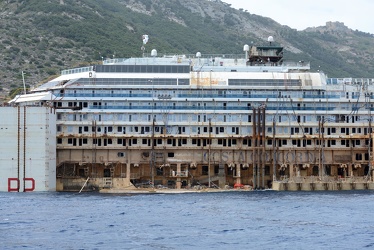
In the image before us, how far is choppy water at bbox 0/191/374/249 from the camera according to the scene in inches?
3123

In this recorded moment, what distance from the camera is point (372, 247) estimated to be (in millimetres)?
77125

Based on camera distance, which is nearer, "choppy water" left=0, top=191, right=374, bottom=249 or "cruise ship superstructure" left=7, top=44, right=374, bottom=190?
"choppy water" left=0, top=191, right=374, bottom=249

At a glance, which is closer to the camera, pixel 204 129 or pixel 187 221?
pixel 187 221

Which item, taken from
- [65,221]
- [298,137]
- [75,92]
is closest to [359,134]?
[298,137]

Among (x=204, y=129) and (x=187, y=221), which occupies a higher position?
(x=204, y=129)

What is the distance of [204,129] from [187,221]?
41.6 metres

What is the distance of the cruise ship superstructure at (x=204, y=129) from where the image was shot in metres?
132

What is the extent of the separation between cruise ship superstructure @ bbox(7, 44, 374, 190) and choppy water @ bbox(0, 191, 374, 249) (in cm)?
1224

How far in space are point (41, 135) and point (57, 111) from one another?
27.3ft

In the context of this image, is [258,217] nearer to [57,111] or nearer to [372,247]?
[372,247]

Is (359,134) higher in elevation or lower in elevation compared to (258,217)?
higher

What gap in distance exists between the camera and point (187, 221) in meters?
91.6

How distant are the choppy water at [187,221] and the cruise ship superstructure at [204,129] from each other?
Result: 12.2m

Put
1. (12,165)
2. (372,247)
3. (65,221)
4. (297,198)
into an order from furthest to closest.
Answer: (12,165), (297,198), (65,221), (372,247)
